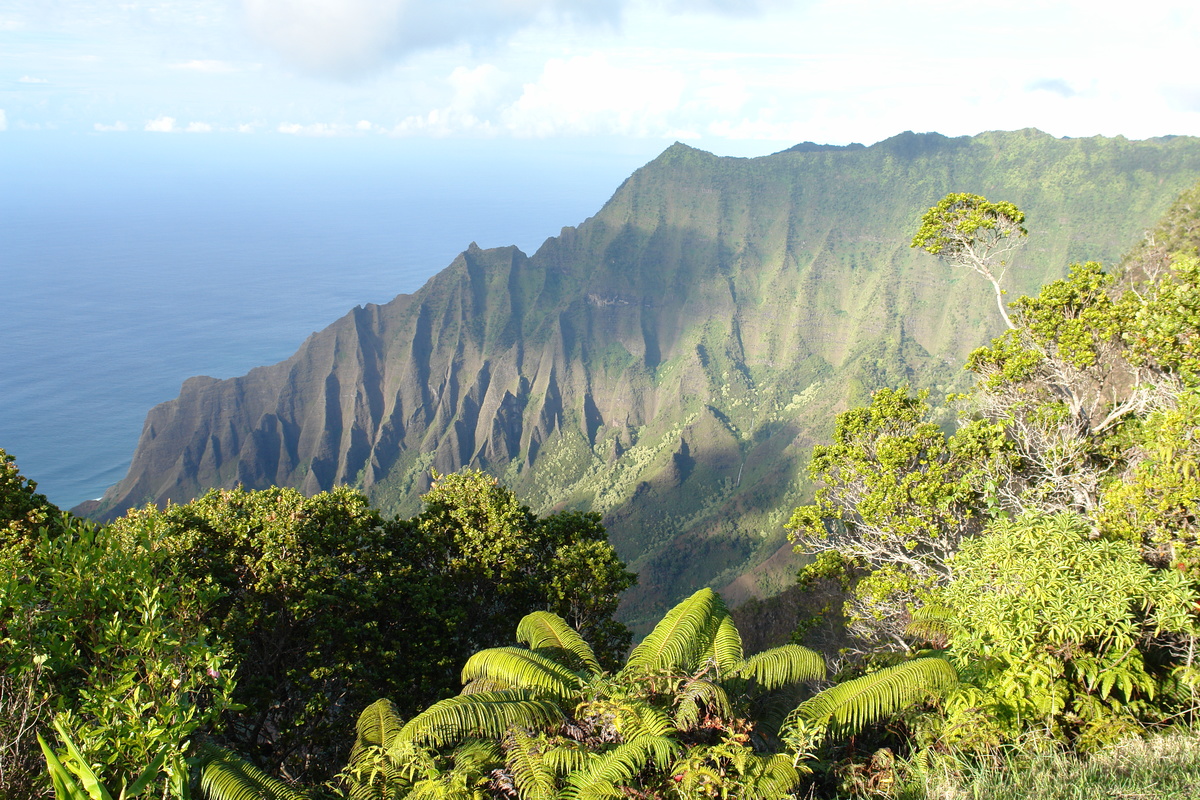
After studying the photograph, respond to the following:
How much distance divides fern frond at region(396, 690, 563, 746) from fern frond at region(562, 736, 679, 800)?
3.72 ft

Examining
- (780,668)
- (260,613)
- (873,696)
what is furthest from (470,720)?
(260,613)

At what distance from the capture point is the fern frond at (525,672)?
864 centimetres

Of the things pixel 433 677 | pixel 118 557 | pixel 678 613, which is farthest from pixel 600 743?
pixel 433 677

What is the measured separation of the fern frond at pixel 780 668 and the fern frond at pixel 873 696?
784 millimetres

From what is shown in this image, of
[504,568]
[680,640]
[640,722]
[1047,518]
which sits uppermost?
[1047,518]

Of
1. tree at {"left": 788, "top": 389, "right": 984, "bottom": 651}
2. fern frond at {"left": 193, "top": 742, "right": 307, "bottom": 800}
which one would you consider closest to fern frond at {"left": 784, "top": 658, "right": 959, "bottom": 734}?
tree at {"left": 788, "top": 389, "right": 984, "bottom": 651}

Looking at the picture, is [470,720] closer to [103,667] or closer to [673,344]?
[103,667]

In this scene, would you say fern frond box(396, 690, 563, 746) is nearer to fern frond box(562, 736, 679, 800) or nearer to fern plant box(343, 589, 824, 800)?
fern plant box(343, 589, 824, 800)

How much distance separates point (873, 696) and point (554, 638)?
499cm

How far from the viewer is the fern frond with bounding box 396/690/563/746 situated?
302 inches

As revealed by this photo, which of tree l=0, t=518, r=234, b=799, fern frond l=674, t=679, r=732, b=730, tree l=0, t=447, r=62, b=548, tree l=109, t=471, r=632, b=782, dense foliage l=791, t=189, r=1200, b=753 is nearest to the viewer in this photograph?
tree l=0, t=518, r=234, b=799

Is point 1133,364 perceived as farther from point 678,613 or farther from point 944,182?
point 944,182

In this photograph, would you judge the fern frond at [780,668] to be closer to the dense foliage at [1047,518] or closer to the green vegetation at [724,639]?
the green vegetation at [724,639]

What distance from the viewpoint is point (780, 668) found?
8953mm
